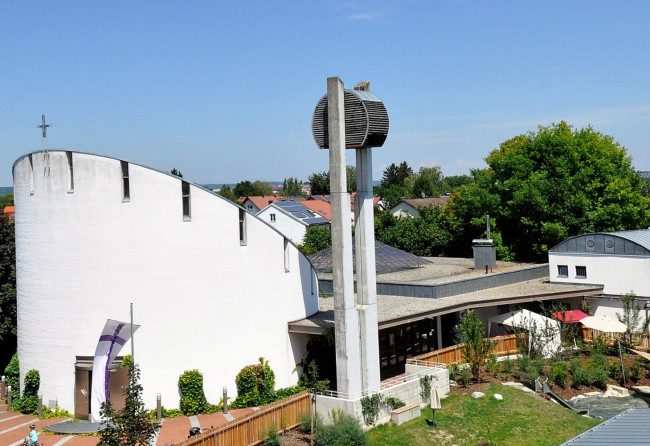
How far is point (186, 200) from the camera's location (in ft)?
82.2

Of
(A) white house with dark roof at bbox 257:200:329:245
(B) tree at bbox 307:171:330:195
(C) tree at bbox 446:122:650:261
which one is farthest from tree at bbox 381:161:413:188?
(C) tree at bbox 446:122:650:261

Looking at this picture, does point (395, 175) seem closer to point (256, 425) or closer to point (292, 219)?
point (292, 219)

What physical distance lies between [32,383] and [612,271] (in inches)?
1029

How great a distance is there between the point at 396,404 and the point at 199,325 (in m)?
7.15

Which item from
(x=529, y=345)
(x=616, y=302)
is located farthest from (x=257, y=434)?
(x=616, y=302)

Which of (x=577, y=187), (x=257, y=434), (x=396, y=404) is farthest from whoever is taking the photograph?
(x=577, y=187)

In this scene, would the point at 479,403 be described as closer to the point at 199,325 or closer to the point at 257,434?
the point at 257,434

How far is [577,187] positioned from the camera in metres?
47.1

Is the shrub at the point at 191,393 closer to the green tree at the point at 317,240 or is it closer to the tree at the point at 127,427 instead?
the tree at the point at 127,427

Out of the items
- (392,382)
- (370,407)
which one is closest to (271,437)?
(370,407)

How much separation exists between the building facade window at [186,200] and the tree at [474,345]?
11.2 m

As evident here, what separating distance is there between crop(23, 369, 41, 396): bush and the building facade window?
7765 millimetres

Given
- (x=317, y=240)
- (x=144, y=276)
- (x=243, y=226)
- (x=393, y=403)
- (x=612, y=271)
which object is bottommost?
(x=393, y=403)

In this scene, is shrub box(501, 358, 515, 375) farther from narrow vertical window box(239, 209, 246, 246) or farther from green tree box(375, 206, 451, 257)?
green tree box(375, 206, 451, 257)
